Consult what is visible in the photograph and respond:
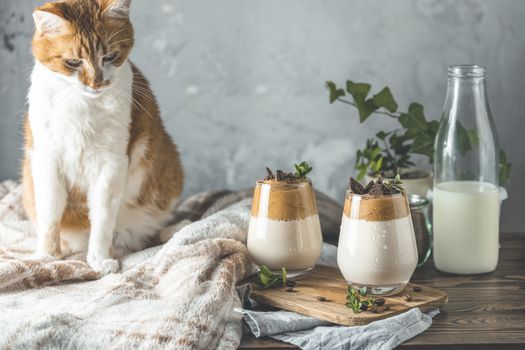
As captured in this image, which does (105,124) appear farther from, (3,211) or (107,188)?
(3,211)

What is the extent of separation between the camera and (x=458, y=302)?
1.37 meters

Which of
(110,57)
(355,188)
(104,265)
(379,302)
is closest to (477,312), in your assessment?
(379,302)

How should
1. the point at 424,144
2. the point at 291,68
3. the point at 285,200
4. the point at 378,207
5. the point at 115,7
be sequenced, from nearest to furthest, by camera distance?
the point at 378,207 < the point at 285,200 < the point at 115,7 < the point at 424,144 < the point at 291,68

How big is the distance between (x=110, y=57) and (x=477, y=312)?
86cm

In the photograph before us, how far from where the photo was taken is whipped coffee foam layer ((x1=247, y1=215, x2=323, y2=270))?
1.37 m

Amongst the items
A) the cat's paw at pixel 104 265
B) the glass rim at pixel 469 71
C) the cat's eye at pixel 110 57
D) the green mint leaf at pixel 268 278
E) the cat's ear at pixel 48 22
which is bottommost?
the cat's paw at pixel 104 265

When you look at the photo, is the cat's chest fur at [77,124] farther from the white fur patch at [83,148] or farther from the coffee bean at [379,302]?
the coffee bean at [379,302]

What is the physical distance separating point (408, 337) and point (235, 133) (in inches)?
41.0

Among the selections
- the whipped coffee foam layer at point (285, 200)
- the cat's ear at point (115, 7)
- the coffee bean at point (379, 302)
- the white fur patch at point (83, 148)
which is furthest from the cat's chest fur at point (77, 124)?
the coffee bean at point (379, 302)

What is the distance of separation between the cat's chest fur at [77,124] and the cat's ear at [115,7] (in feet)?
0.42

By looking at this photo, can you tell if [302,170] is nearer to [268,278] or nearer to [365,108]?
[268,278]

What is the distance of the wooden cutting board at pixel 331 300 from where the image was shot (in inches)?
48.4

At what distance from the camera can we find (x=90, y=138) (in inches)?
60.1

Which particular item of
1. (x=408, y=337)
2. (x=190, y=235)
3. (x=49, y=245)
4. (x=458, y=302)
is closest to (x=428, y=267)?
(x=458, y=302)
